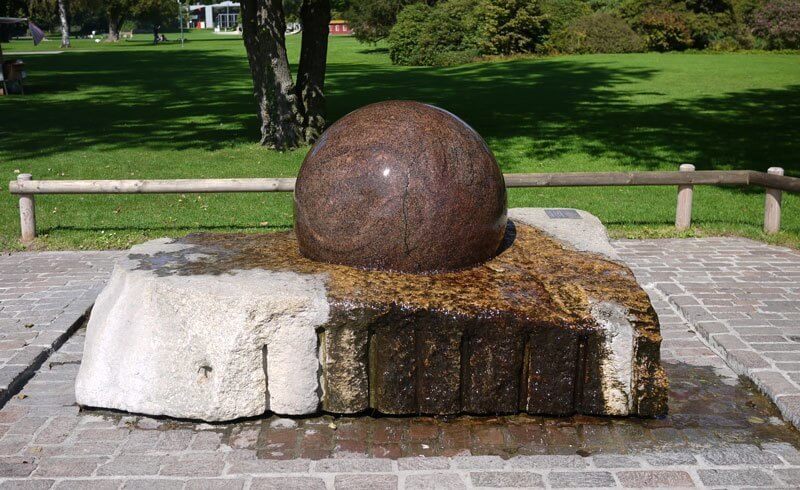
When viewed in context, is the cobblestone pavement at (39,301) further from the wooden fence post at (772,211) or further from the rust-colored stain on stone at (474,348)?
the wooden fence post at (772,211)

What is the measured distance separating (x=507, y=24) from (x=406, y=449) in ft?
114

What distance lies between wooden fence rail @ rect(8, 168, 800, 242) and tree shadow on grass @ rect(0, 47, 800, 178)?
14.5 feet

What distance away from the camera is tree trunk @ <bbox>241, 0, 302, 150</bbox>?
602 inches

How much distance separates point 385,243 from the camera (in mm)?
6090

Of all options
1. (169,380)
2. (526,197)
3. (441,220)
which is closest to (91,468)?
(169,380)

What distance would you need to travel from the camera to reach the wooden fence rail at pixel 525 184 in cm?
1018

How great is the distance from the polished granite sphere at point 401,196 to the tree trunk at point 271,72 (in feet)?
31.3

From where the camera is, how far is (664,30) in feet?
132

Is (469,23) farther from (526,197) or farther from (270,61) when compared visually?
(526,197)

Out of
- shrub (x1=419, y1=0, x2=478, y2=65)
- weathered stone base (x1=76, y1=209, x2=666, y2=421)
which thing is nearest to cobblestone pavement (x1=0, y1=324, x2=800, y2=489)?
weathered stone base (x1=76, y1=209, x2=666, y2=421)

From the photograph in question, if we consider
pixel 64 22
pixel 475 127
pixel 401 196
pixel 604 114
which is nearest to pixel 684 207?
pixel 401 196

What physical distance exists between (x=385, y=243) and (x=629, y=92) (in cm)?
2042

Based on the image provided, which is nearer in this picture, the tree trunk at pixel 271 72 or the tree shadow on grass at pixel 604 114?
the tree trunk at pixel 271 72

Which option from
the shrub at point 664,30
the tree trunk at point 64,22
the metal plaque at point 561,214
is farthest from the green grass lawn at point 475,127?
the tree trunk at point 64,22
